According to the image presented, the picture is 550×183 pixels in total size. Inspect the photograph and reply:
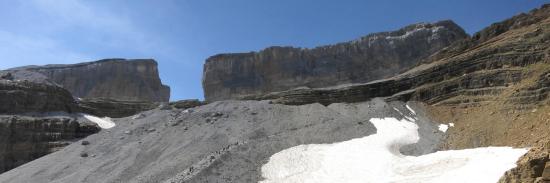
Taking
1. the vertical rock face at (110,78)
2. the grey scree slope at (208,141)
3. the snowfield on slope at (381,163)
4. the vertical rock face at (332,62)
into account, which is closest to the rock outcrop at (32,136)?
the grey scree slope at (208,141)

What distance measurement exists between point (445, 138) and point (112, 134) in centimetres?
1948

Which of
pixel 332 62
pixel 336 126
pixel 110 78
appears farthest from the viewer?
pixel 110 78

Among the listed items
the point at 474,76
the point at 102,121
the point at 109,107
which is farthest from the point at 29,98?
the point at 474,76

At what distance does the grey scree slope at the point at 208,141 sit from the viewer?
27312 millimetres

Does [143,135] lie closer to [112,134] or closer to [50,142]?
[112,134]

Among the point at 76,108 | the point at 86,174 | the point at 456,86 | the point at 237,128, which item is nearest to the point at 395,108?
the point at 456,86

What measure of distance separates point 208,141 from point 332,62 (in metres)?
51.0

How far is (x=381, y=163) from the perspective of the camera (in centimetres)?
2708

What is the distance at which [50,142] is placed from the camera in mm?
40719

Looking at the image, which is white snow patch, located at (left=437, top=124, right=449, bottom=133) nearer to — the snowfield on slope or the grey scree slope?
the grey scree slope

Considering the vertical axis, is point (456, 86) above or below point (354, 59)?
below

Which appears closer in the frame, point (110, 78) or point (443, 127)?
point (443, 127)

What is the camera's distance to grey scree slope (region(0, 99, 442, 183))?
27.3 metres

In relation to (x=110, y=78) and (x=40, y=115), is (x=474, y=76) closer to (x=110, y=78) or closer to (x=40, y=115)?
(x=40, y=115)
